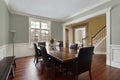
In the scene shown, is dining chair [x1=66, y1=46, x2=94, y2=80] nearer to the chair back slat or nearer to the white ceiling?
the chair back slat

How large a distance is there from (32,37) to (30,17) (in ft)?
4.29

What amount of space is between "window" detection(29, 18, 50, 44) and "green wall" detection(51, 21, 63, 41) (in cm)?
38

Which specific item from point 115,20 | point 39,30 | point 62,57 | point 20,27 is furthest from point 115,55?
point 20,27

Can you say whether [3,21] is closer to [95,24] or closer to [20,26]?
[20,26]

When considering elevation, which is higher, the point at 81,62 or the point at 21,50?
the point at 81,62

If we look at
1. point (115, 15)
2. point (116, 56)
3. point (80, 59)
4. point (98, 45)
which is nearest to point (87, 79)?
point (80, 59)

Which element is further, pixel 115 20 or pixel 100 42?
pixel 100 42

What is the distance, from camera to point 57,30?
20.7 ft

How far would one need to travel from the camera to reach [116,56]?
9.58 feet

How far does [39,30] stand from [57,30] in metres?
1.42

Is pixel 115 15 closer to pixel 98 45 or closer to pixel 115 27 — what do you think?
pixel 115 27

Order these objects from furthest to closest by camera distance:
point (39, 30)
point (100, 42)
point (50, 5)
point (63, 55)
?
point (39, 30)
point (100, 42)
point (50, 5)
point (63, 55)

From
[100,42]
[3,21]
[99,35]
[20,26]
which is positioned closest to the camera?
[3,21]

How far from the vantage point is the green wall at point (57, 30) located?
20.1 feet
